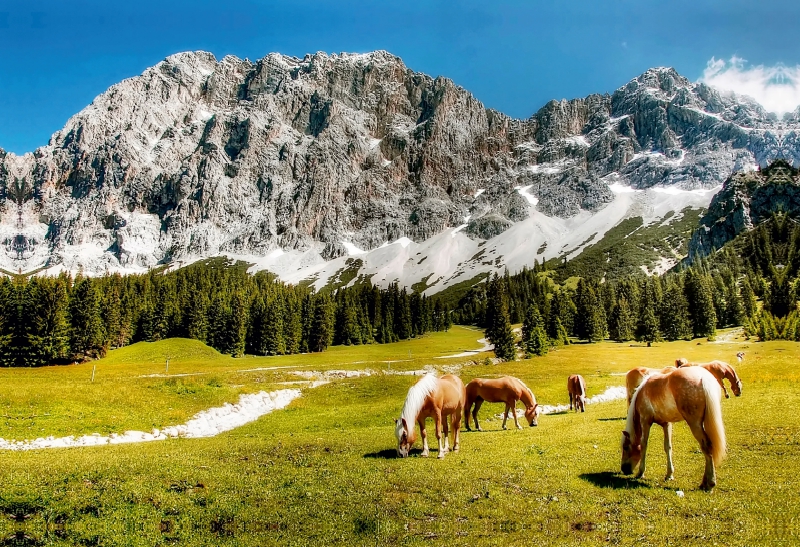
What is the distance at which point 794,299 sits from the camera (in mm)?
100938

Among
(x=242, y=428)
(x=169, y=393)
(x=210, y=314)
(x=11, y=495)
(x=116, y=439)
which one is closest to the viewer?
(x=11, y=495)

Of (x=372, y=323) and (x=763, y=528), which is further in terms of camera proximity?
(x=372, y=323)

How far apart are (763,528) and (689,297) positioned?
12953 cm

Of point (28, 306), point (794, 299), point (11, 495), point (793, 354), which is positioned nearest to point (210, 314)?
point (28, 306)

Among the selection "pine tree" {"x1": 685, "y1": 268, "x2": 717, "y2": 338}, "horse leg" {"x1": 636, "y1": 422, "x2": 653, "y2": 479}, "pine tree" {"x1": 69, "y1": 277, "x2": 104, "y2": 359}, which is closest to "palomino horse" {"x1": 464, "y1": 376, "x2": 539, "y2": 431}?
"horse leg" {"x1": 636, "y1": 422, "x2": 653, "y2": 479}

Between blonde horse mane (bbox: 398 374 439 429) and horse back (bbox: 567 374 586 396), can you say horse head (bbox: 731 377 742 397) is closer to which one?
horse back (bbox: 567 374 586 396)

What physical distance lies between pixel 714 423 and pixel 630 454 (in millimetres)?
2775

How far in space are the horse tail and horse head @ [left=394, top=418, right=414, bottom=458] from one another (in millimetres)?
9257

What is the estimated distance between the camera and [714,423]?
33.1 ft

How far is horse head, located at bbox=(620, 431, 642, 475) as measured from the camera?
39.5 feet

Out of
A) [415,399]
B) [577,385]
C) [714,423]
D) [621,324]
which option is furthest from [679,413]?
[621,324]

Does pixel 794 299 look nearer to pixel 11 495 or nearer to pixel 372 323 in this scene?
pixel 372 323

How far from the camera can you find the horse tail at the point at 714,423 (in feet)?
32.9

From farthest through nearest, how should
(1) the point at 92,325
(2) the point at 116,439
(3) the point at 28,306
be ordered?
(1) the point at 92,325, (3) the point at 28,306, (2) the point at 116,439
